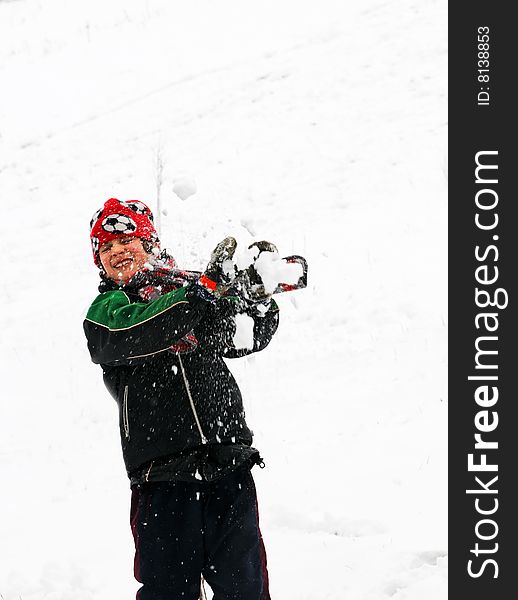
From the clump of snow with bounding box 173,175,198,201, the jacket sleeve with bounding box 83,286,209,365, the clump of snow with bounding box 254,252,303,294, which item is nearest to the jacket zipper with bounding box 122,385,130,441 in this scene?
the jacket sleeve with bounding box 83,286,209,365

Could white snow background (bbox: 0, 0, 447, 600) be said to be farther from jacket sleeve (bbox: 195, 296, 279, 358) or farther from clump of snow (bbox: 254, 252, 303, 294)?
clump of snow (bbox: 254, 252, 303, 294)

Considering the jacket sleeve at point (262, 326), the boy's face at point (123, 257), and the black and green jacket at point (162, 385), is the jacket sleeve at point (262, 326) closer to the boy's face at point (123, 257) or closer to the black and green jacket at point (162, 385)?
the black and green jacket at point (162, 385)

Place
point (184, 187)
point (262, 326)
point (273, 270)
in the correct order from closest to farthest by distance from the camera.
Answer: point (273, 270) → point (262, 326) → point (184, 187)

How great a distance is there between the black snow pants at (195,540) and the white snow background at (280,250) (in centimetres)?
133

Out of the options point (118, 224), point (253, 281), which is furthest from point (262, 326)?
point (118, 224)

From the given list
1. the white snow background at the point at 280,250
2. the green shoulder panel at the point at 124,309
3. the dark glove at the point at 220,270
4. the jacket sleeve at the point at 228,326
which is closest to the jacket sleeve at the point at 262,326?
the jacket sleeve at the point at 228,326

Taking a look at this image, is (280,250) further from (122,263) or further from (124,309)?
(124,309)

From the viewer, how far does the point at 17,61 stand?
1633 centimetres

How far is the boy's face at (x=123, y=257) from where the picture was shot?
3.14 metres

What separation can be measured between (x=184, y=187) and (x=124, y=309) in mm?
7001

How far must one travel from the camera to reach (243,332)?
115 inches

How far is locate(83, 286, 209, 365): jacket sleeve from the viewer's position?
8.63 ft

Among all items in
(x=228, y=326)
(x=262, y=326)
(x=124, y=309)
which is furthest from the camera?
(x=262, y=326)

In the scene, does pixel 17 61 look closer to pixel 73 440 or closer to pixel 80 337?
pixel 80 337
